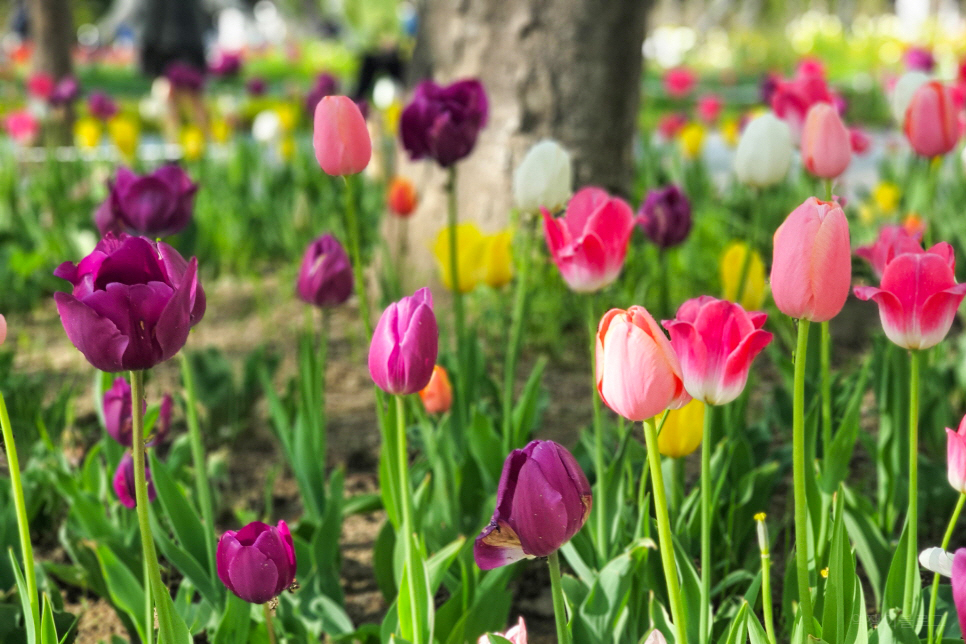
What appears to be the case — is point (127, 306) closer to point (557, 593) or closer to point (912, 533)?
point (557, 593)

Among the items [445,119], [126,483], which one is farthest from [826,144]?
[126,483]

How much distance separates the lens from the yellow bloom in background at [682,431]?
1.31m

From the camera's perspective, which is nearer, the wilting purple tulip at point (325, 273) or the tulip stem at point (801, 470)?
the tulip stem at point (801, 470)

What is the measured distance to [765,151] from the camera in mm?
1651

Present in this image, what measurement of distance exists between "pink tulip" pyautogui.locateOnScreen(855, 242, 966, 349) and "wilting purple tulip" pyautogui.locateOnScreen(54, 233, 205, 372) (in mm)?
639

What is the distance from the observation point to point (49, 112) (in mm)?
4941

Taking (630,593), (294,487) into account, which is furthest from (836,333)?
(630,593)

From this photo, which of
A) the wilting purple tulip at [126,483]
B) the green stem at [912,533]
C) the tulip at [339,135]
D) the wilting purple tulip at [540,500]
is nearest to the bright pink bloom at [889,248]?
the green stem at [912,533]

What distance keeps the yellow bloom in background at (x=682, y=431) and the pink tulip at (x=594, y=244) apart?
207 mm

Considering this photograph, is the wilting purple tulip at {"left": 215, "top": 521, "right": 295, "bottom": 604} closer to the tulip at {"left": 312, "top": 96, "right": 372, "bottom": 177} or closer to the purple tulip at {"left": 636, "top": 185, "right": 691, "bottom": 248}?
the tulip at {"left": 312, "top": 96, "right": 372, "bottom": 177}

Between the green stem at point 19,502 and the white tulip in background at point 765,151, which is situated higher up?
the white tulip in background at point 765,151

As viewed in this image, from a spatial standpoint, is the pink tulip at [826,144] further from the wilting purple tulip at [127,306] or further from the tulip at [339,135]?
the wilting purple tulip at [127,306]

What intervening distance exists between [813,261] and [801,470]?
21 centimetres

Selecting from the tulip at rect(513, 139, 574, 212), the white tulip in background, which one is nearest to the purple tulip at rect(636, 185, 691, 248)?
the white tulip in background
